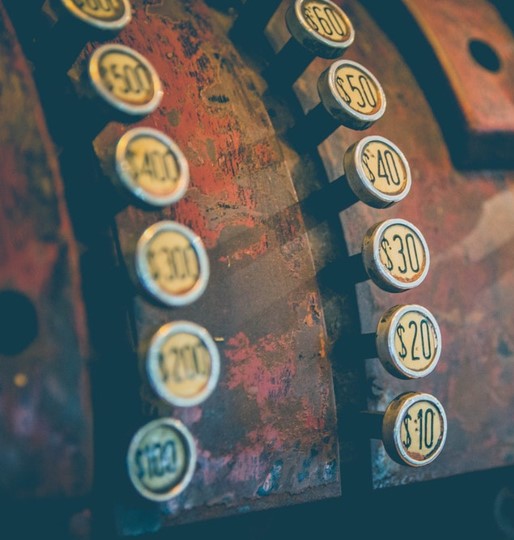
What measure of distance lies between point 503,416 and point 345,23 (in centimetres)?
74

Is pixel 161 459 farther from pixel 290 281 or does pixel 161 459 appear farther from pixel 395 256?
pixel 395 256

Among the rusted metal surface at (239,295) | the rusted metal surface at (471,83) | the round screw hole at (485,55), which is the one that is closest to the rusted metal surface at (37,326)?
the rusted metal surface at (239,295)

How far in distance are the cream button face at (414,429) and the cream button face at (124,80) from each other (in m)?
0.54

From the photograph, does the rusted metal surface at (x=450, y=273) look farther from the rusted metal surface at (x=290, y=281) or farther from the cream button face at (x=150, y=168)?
the cream button face at (x=150, y=168)

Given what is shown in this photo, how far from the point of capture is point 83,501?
28.7 inches

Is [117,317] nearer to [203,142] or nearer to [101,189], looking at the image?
[101,189]

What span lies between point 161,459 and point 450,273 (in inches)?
25.2

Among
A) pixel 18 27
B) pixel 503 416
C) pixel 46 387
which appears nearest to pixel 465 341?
pixel 503 416

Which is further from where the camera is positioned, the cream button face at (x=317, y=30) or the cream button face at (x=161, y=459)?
the cream button face at (x=317, y=30)

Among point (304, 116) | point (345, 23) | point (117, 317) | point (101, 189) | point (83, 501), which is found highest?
point (345, 23)

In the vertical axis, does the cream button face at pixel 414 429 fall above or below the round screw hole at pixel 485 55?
below

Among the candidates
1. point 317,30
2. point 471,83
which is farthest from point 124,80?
point 471,83

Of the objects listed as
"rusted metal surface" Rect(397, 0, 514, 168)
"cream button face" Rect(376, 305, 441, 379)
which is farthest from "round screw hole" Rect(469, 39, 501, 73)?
"cream button face" Rect(376, 305, 441, 379)

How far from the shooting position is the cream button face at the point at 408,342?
2.99 feet
